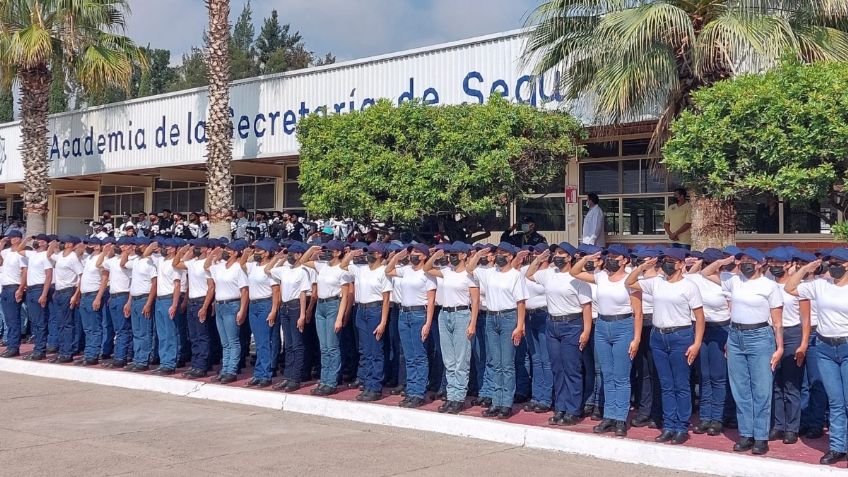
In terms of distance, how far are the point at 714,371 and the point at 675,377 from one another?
426 mm

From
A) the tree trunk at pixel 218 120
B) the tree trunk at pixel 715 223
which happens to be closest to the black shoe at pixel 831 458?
the tree trunk at pixel 715 223

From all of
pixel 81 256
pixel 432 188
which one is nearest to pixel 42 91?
pixel 81 256

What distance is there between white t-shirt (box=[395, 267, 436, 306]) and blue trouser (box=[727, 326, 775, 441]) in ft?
10.7

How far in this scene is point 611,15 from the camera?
11320 millimetres

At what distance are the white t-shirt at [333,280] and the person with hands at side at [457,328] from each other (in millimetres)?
1381

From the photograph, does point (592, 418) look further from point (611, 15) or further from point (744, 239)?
point (744, 239)

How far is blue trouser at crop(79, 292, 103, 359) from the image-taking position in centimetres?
1277

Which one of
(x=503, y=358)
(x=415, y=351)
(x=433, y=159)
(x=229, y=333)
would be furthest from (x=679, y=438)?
(x=433, y=159)

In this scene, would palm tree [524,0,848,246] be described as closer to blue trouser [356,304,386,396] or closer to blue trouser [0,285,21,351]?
blue trouser [356,304,386,396]

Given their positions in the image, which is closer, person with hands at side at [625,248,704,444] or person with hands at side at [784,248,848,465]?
person with hands at side at [784,248,848,465]

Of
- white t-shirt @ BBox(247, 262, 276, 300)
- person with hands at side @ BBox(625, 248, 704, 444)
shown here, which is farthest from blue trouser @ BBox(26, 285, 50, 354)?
person with hands at side @ BBox(625, 248, 704, 444)

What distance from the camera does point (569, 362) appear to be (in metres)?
8.77

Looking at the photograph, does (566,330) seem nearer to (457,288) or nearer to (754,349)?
(457,288)

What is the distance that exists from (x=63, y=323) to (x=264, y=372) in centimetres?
414
